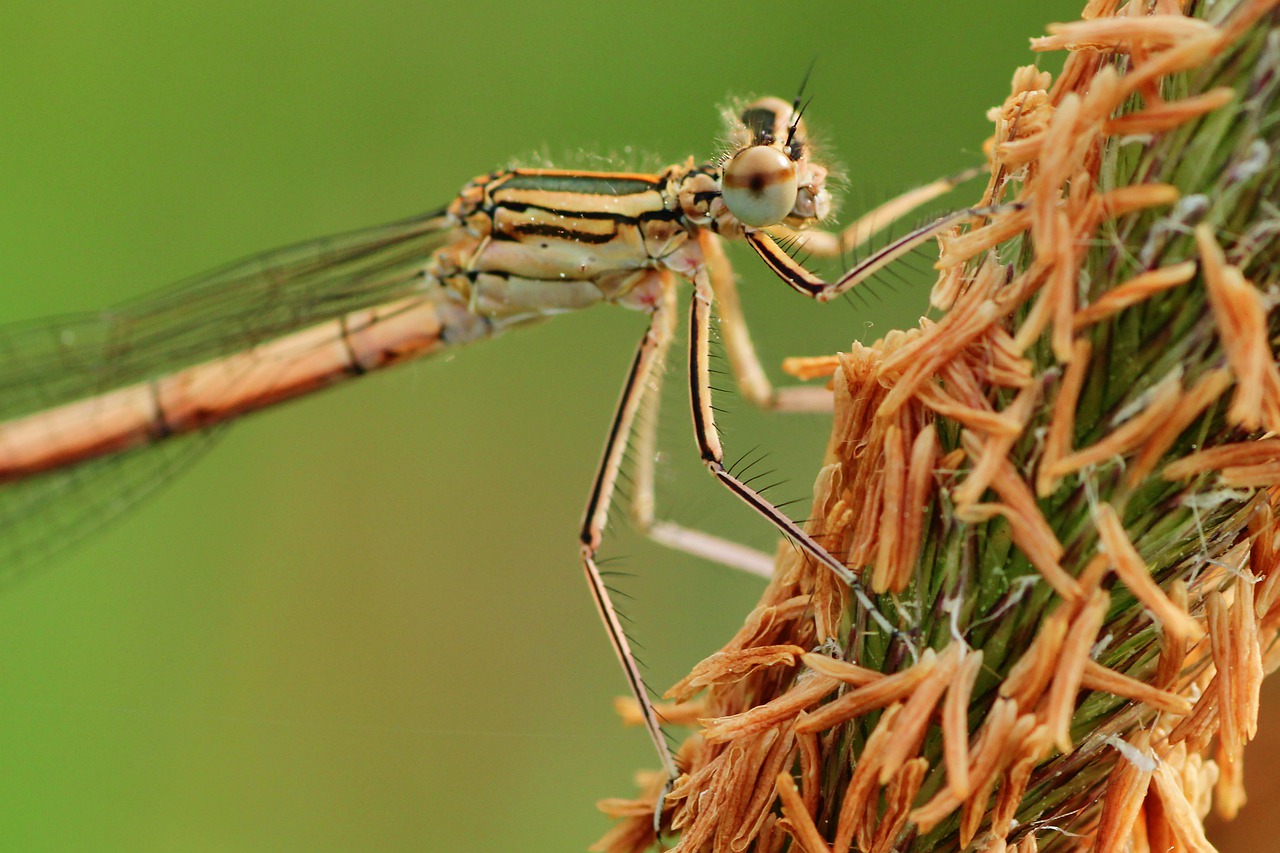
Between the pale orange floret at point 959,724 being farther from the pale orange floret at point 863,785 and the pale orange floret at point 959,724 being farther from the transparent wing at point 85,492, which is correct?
the transparent wing at point 85,492

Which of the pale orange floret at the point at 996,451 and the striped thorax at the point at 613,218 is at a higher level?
the striped thorax at the point at 613,218

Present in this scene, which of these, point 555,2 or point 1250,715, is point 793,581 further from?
point 555,2

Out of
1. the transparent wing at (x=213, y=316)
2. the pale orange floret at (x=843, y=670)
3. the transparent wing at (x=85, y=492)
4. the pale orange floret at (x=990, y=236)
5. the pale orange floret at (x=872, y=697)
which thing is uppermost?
the transparent wing at (x=213, y=316)

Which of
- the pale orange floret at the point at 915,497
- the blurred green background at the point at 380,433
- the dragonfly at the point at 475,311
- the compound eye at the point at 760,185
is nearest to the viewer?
the pale orange floret at the point at 915,497

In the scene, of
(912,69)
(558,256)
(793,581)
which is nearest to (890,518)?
(793,581)

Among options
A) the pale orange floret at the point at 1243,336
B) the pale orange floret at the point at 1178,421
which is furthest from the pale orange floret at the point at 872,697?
the pale orange floret at the point at 1243,336

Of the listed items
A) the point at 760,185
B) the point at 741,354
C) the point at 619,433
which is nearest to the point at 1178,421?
the point at 760,185
